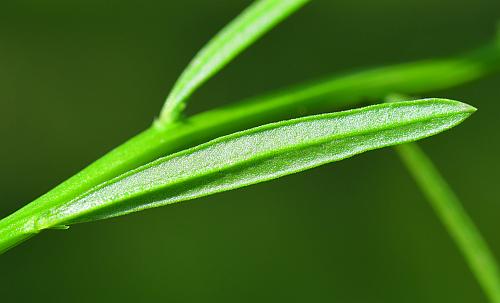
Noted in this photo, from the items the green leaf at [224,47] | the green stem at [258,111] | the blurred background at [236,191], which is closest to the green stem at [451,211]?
the green stem at [258,111]

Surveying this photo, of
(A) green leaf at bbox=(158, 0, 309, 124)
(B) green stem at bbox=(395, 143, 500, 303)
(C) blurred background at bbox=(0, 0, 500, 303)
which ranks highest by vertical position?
(C) blurred background at bbox=(0, 0, 500, 303)

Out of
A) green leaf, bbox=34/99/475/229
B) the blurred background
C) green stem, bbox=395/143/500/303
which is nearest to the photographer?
green leaf, bbox=34/99/475/229

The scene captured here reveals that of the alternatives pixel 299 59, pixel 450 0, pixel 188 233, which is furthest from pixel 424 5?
pixel 188 233

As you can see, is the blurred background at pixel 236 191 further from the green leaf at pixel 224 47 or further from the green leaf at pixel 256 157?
the green leaf at pixel 256 157

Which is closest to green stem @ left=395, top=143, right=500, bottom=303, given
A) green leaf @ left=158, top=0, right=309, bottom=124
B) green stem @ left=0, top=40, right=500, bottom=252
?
green stem @ left=0, top=40, right=500, bottom=252

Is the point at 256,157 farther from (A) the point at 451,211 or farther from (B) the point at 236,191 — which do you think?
(B) the point at 236,191

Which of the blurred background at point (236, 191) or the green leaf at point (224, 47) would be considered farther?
the blurred background at point (236, 191)

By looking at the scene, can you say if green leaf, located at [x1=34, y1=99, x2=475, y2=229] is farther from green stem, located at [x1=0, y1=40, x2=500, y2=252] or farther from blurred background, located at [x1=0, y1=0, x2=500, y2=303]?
blurred background, located at [x1=0, y1=0, x2=500, y2=303]
